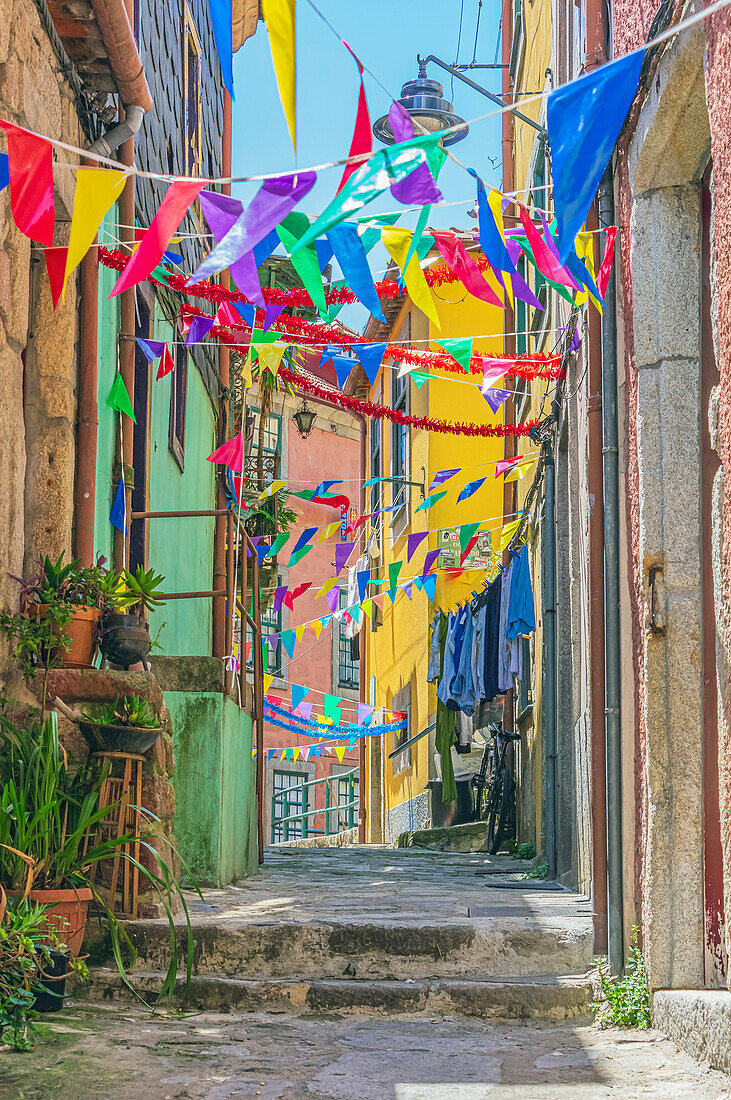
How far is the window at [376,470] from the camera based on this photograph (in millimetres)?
20116

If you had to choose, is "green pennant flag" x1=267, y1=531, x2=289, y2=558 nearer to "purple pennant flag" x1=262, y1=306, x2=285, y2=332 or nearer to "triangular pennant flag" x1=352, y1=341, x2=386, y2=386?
"purple pennant flag" x1=262, y1=306, x2=285, y2=332

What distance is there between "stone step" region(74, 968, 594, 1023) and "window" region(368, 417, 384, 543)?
15.2 m

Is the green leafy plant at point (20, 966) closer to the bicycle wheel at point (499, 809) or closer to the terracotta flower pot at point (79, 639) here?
the terracotta flower pot at point (79, 639)

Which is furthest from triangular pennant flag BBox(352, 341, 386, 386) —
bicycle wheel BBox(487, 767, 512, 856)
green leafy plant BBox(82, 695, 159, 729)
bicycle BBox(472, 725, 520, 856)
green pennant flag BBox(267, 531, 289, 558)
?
green pennant flag BBox(267, 531, 289, 558)

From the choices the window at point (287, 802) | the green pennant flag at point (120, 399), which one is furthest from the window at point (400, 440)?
the green pennant flag at point (120, 399)

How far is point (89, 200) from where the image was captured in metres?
4.02

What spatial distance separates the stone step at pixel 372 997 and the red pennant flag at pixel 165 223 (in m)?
2.56

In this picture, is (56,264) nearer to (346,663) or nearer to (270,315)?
(270,315)

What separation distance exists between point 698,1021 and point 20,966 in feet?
6.66

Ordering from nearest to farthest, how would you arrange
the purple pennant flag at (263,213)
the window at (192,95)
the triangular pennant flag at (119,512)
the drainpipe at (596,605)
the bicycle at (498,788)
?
the purple pennant flag at (263,213)
the drainpipe at (596,605)
the triangular pennant flag at (119,512)
the window at (192,95)
the bicycle at (498,788)

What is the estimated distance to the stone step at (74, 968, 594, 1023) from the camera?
14.8 feet

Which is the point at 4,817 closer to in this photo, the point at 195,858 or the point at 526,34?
the point at 195,858

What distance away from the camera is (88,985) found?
4.49m

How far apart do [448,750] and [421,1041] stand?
10314mm
